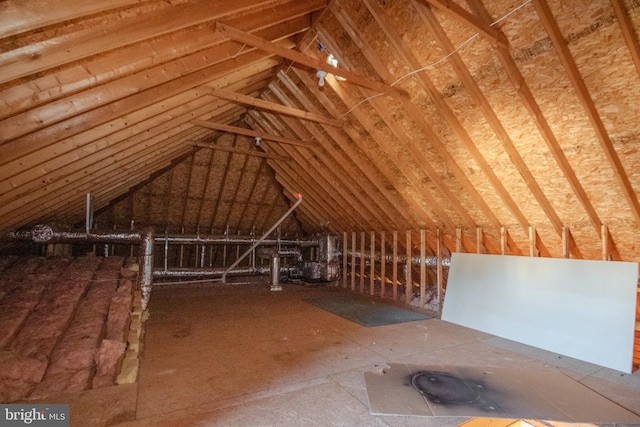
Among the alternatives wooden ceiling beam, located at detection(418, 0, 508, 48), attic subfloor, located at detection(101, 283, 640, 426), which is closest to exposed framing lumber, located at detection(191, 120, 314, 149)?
attic subfloor, located at detection(101, 283, 640, 426)

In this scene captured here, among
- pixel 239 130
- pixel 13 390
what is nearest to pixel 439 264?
pixel 239 130

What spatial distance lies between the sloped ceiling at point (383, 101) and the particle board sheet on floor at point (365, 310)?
58.1 inches

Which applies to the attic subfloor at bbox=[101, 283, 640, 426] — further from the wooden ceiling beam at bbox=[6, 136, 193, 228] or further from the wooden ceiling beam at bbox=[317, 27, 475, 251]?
the wooden ceiling beam at bbox=[6, 136, 193, 228]

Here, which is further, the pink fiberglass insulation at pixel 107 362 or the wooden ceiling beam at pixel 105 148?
the wooden ceiling beam at pixel 105 148

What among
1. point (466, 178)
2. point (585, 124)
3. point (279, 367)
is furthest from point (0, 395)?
point (585, 124)

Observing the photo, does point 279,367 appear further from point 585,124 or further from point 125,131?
point 585,124

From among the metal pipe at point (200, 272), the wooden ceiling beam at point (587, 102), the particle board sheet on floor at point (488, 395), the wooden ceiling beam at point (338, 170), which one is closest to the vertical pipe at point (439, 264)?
the wooden ceiling beam at point (338, 170)

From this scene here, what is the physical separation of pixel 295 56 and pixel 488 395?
3342 millimetres

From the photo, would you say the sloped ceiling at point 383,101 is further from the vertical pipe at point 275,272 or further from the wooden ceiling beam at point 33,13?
the vertical pipe at point 275,272

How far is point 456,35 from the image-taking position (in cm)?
275

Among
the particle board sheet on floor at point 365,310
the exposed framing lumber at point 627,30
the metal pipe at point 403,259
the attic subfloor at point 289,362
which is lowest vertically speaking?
the particle board sheet on floor at point 365,310

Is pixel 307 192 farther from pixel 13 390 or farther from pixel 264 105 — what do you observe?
pixel 13 390

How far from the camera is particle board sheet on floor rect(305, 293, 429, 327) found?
15.3ft

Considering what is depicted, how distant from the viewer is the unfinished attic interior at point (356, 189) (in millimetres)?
2123
